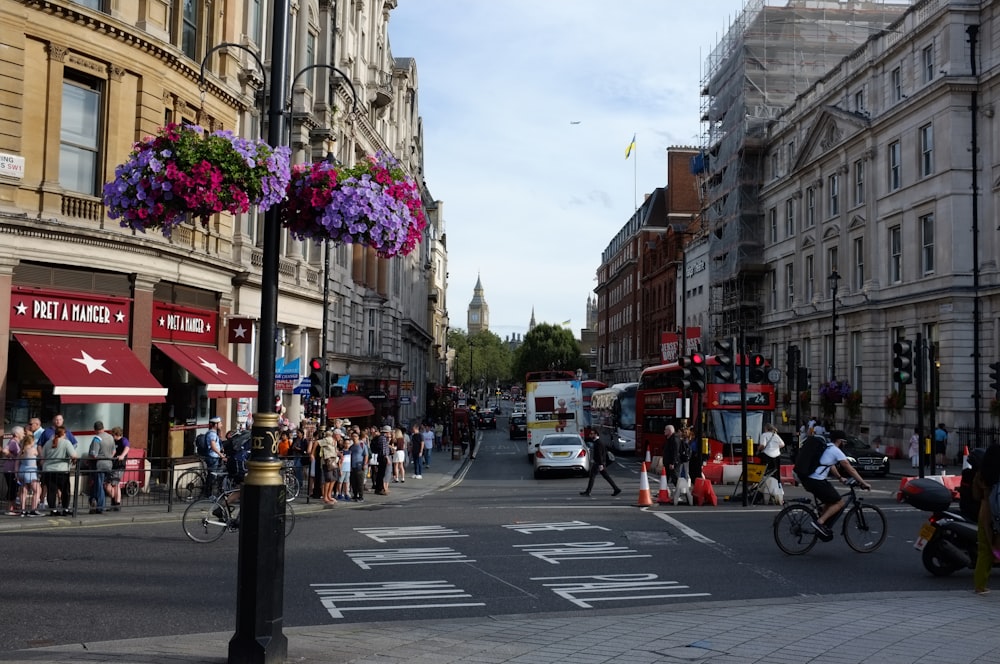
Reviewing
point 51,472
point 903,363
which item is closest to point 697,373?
point 903,363

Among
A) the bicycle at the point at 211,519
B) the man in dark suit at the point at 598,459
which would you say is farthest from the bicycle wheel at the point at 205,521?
the man in dark suit at the point at 598,459

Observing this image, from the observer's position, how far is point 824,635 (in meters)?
8.14

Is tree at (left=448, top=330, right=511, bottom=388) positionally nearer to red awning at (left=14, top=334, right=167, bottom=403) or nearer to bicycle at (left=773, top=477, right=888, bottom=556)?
red awning at (left=14, top=334, right=167, bottom=403)

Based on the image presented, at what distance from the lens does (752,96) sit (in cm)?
5753

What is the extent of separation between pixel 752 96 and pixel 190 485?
4622cm

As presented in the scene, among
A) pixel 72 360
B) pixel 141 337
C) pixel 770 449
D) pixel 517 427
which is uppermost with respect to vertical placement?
pixel 141 337

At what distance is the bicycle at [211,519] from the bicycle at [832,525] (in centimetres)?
734

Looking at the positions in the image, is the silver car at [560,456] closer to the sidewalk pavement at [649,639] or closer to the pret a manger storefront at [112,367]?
the pret a manger storefront at [112,367]

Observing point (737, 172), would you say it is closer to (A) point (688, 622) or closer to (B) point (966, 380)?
(B) point (966, 380)

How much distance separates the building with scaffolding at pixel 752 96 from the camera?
55781mm

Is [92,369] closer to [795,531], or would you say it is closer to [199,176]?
[199,176]

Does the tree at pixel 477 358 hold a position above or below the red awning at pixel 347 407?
above

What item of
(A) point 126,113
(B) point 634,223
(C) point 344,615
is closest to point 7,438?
(A) point 126,113

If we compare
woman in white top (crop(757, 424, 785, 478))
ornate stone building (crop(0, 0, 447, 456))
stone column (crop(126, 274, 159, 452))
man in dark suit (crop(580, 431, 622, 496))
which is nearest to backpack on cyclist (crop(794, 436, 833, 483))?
ornate stone building (crop(0, 0, 447, 456))
